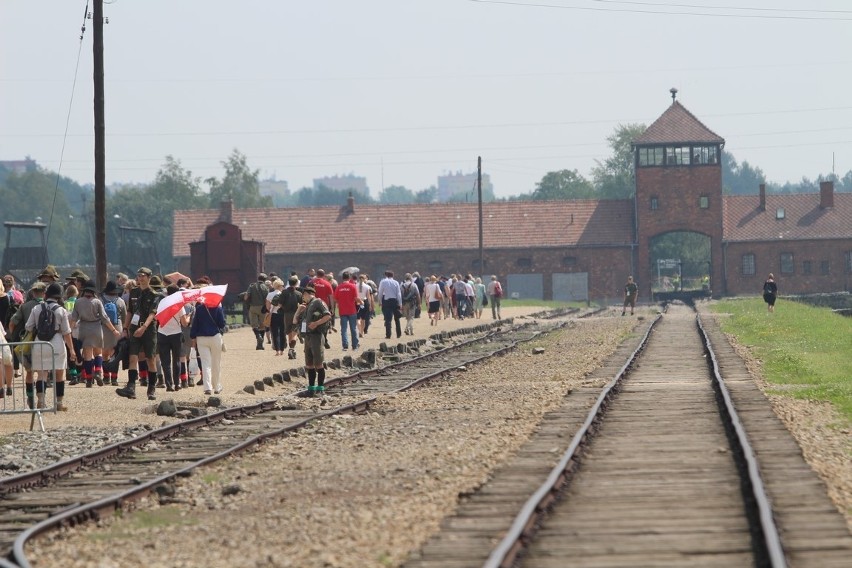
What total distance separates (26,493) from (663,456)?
547 centimetres

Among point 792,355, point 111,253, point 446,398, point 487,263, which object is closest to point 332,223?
point 487,263

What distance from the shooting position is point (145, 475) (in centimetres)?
1329

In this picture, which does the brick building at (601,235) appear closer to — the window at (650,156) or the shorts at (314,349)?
the window at (650,156)

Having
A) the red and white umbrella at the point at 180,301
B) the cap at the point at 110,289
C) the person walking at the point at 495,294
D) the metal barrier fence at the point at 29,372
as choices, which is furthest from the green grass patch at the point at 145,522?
the person walking at the point at 495,294

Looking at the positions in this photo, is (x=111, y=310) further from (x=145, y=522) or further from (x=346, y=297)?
(x=145, y=522)

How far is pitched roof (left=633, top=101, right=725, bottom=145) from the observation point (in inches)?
3410

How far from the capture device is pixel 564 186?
16700cm

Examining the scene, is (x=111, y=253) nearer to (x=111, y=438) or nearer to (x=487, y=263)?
(x=487, y=263)

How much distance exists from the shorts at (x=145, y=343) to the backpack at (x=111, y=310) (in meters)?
1.41

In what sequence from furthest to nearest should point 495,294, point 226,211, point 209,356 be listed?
point 226,211, point 495,294, point 209,356

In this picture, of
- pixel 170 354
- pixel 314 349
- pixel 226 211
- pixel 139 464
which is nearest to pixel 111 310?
pixel 170 354

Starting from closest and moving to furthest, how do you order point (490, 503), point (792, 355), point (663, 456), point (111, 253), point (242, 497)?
point (490, 503), point (242, 497), point (663, 456), point (792, 355), point (111, 253)

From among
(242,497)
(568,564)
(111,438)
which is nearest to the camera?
(568,564)

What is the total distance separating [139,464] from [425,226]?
75.3 meters
